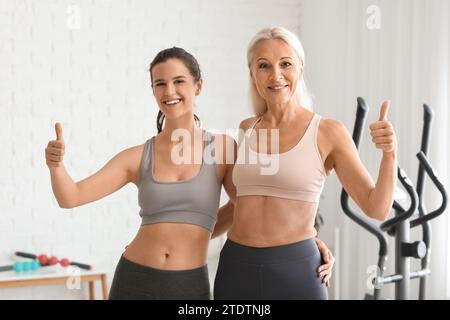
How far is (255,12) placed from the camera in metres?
4.77

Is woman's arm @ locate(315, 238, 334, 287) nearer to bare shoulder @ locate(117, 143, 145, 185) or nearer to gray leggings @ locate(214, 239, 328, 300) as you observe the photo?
gray leggings @ locate(214, 239, 328, 300)

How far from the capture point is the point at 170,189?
183 centimetres

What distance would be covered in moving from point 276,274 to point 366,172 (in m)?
0.35

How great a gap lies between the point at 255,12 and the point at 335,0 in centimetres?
57

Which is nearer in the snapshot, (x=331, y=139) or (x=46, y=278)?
(x=331, y=139)

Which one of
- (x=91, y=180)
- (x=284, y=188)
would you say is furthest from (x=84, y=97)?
(x=284, y=188)

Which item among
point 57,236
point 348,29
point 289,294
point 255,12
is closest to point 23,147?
point 57,236

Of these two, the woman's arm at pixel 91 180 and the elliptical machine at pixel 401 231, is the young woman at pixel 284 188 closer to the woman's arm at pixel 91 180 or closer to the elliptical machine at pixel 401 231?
the woman's arm at pixel 91 180

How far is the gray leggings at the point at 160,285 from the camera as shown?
178cm

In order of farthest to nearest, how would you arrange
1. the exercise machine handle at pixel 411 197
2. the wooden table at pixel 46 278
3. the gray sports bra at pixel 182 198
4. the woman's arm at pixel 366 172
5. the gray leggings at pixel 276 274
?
1. the wooden table at pixel 46 278
2. the exercise machine handle at pixel 411 197
3. the gray sports bra at pixel 182 198
4. the gray leggings at pixel 276 274
5. the woman's arm at pixel 366 172

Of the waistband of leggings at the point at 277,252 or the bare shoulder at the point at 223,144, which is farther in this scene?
the bare shoulder at the point at 223,144

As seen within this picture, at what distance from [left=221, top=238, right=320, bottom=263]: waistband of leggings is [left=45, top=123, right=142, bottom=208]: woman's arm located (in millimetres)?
403

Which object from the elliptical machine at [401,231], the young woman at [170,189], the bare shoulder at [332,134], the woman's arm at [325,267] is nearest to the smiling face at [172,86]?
the young woman at [170,189]

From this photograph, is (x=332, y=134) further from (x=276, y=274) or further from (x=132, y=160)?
(x=132, y=160)
